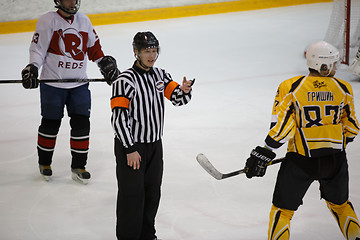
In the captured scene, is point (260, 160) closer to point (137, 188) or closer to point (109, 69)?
point (137, 188)

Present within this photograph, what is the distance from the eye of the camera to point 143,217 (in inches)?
103

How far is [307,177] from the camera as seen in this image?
92.4 inches

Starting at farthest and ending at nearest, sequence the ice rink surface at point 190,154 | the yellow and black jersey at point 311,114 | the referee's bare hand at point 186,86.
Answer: the ice rink surface at point 190,154 → the referee's bare hand at point 186,86 → the yellow and black jersey at point 311,114

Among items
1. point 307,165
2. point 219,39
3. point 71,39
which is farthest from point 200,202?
point 219,39

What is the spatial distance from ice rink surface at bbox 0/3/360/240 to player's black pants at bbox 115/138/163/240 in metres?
0.31

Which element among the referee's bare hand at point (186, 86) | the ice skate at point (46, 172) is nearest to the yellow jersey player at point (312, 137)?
the referee's bare hand at point (186, 86)

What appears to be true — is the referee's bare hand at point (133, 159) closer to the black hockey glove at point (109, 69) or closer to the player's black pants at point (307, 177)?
the player's black pants at point (307, 177)

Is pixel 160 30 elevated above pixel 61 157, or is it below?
above

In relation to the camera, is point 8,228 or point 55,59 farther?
point 55,59

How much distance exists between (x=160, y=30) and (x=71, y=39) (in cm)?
446

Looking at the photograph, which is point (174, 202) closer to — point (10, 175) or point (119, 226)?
point (119, 226)

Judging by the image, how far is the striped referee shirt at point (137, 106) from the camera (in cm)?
237

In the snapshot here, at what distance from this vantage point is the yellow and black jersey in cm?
225

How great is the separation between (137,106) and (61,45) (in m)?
1.03
